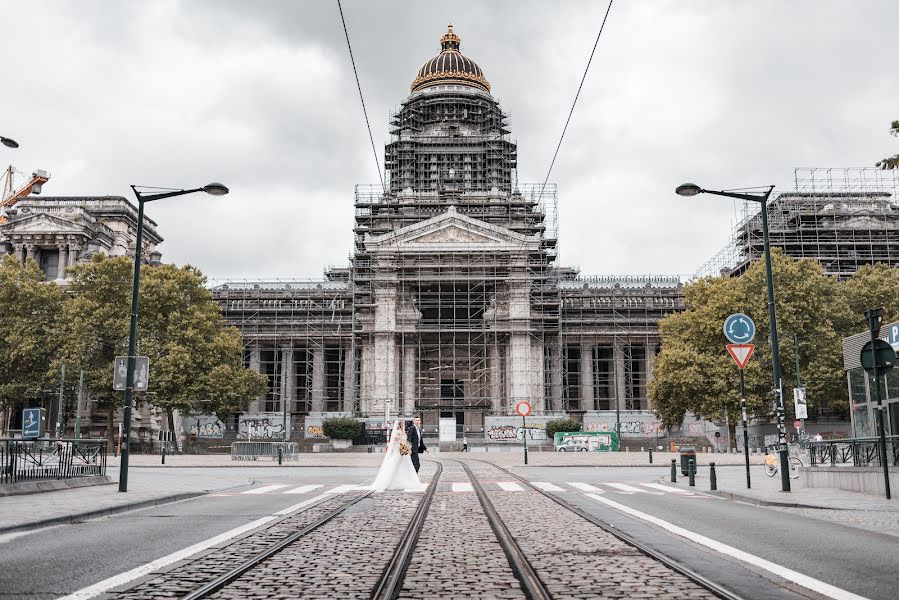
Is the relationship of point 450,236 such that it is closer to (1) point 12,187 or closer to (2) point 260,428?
(2) point 260,428

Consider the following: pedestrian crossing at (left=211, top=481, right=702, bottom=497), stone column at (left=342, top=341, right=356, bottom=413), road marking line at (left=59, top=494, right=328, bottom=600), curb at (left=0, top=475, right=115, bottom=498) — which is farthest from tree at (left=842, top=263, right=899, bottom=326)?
road marking line at (left=59, top=494, right=328, bottom=600)

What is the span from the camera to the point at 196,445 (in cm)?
5984

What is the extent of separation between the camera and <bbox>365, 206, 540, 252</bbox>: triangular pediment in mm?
71438

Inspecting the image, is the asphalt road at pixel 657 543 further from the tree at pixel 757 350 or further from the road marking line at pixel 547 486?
the tree at pixel 757 350

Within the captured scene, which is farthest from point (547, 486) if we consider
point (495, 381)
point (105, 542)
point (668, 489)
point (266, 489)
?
point (495, 381)

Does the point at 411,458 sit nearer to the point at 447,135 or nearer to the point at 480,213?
the point at 480,213

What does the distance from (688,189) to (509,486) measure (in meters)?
8.64

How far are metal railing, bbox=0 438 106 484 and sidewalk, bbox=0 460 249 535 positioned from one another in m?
0.58

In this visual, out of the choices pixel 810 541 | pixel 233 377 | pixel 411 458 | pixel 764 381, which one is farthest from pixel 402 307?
pixel 810 541

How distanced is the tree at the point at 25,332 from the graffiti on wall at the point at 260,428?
17.2 meters

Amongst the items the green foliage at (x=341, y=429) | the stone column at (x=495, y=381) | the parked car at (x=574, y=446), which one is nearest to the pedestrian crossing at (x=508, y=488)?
the parked car at (x=574, y=446)

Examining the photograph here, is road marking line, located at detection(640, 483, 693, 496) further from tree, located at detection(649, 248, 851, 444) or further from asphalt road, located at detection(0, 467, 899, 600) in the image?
tree, located at detection(649, 248, 851, 444)

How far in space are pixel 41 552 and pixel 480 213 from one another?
71.7 m

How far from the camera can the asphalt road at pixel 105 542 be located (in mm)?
7797
